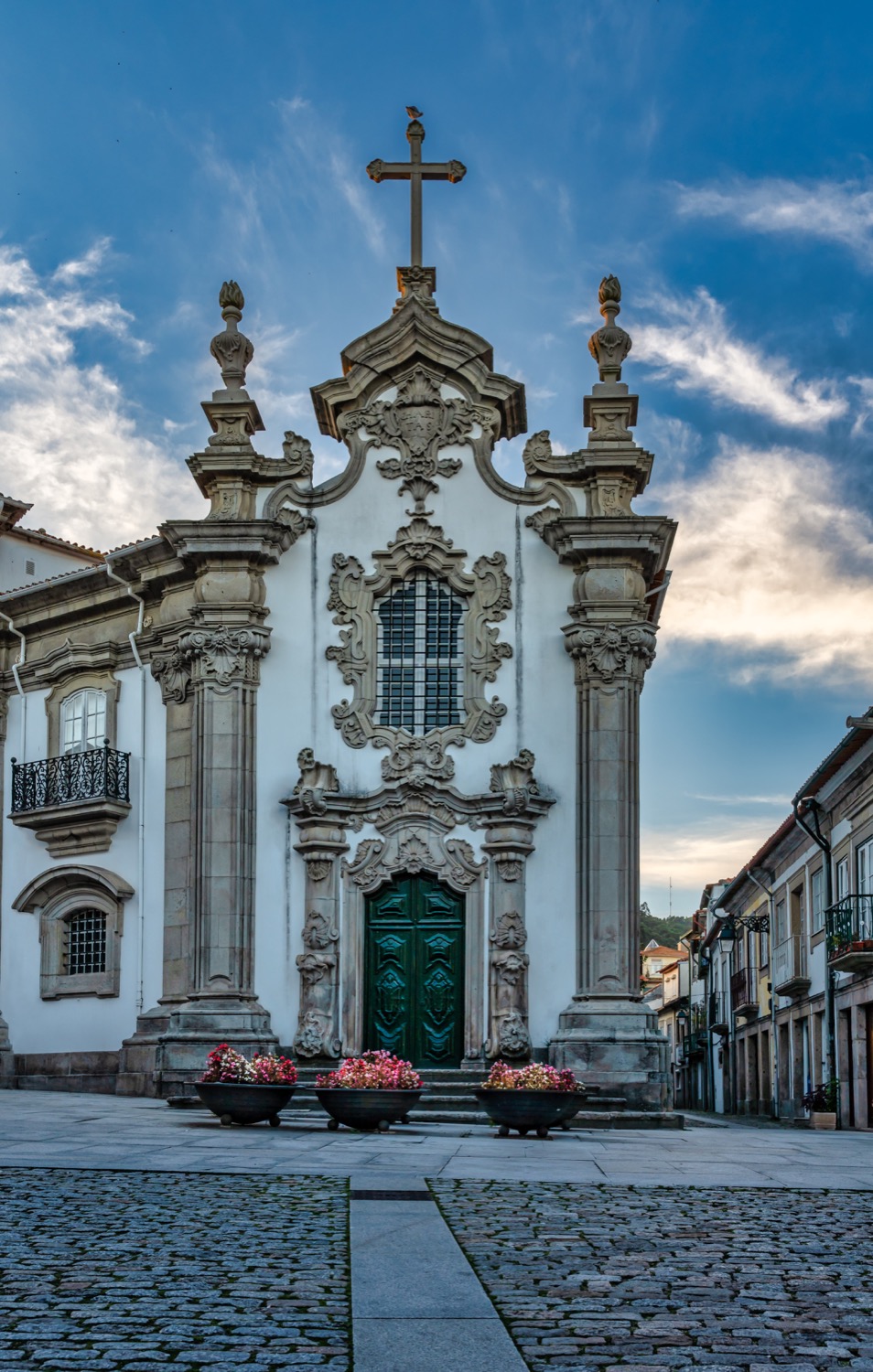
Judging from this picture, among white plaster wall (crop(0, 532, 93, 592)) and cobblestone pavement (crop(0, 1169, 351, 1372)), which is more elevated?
white plaster wall (crop(0, 532, 93, 592))

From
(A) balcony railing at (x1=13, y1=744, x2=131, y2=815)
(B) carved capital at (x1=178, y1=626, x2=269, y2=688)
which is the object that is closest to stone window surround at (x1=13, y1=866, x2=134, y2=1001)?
(A) balcony railing at (x1=13, y1=744, x2=131, y2=815)

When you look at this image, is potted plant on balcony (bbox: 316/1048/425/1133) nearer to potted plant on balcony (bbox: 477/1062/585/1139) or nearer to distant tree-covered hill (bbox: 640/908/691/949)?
potted plant on balcony (bbox: 477/1062/585/1139)

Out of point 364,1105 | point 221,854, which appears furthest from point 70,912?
point 364,1105

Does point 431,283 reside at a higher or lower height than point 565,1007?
higher

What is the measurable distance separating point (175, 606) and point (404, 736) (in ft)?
16.2

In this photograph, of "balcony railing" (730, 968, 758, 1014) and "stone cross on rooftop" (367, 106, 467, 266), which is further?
"balcony railing" (730, 968, 758, 1014)

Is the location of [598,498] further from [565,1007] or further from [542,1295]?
[542,1295]

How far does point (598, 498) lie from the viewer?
2617 cm

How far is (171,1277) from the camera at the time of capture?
779cm

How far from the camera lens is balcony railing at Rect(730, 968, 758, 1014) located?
46.4 meters

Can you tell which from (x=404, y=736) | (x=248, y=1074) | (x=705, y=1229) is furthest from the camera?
(x=404, y=736)

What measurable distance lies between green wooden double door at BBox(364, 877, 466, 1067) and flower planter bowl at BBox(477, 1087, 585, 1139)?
21.8 ft

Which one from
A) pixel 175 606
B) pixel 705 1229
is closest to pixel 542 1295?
pixel 705 1229

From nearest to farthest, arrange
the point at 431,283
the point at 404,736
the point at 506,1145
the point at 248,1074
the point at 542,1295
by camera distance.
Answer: the point at 542,1295 → the point at 506,1145 → the point at 248,1074 → the point at 404,736 → the point at 431,283
